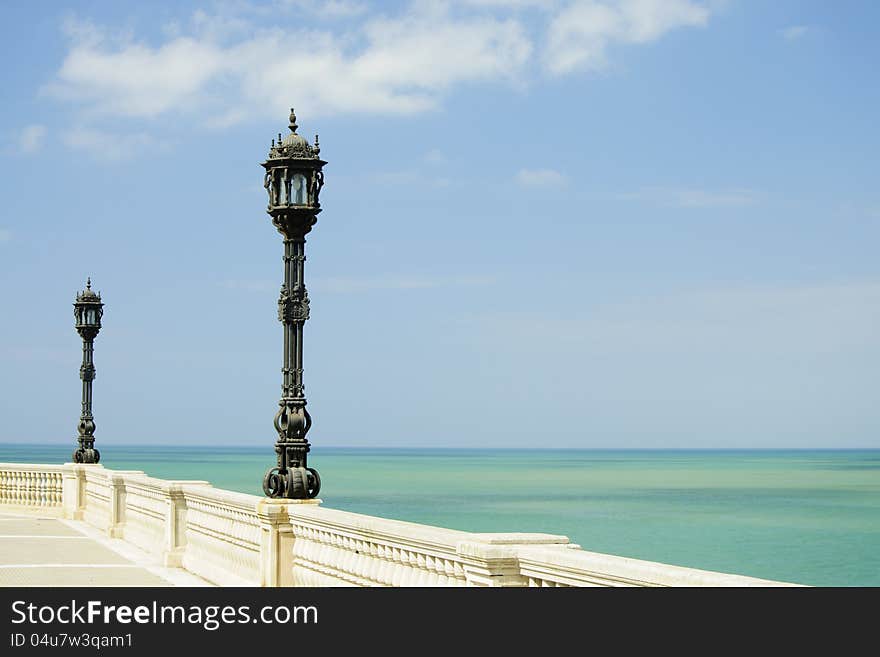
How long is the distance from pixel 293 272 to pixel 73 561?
6.98 metres

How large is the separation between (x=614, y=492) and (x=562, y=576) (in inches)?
4184

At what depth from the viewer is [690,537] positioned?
230 ft

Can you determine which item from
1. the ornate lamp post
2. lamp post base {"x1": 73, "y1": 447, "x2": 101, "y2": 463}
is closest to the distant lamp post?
lamp post base {"x1": 73, "y1": 447, "x2": 101, "y2": 463}

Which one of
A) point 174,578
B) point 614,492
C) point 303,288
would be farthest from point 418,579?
point 614,492

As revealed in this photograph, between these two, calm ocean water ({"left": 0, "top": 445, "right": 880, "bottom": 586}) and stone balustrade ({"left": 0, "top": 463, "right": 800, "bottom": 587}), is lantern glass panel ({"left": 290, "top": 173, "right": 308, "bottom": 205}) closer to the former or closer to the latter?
stone balustrade ({"left": 0, "top": 463, "right": 800, "bottom": 587})

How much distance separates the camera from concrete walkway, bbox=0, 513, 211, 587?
17.8 meters

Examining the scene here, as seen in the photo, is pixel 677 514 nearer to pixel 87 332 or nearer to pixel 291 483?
pixel 87 332

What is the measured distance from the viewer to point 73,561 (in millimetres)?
20375

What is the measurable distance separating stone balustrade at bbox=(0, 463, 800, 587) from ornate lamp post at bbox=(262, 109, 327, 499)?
550 millimetres

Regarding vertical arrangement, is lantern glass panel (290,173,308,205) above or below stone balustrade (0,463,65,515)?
above

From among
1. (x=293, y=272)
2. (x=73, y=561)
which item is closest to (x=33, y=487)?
(x=73, y=561)

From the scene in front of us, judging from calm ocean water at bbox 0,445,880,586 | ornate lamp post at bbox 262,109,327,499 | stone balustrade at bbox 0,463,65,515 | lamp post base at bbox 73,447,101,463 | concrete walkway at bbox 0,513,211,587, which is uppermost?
ornate lamp post at bbox 262,109,327,499
